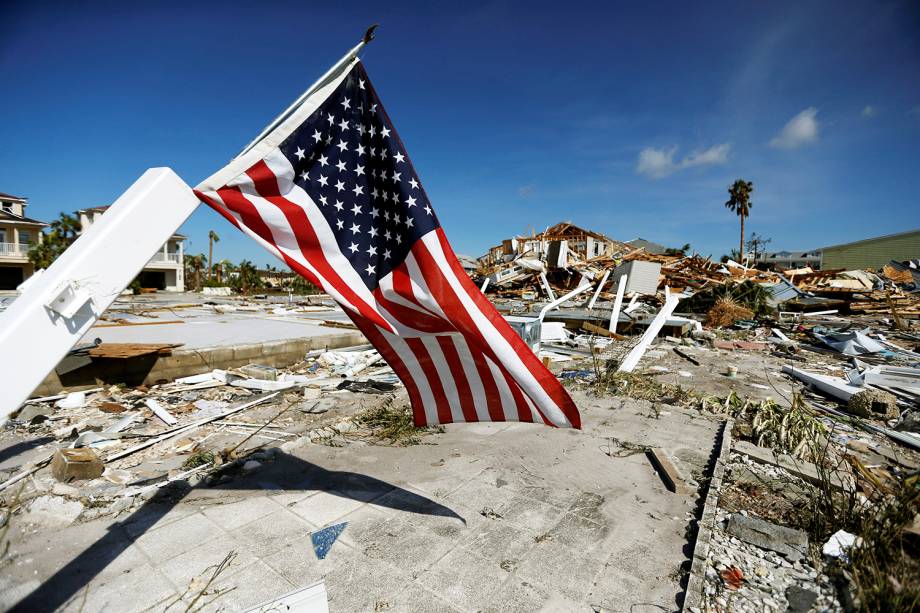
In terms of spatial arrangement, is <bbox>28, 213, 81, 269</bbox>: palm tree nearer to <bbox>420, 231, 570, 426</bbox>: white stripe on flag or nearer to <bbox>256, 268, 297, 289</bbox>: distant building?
<bbox>256, 268, 297, 289</bbox>: distant building

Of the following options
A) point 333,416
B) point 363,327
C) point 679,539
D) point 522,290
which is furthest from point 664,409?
point 522,290

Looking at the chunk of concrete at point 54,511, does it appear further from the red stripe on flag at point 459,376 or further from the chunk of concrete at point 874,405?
the chunk of concrete at point 874,405

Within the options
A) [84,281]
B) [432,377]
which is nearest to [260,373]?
[432,377]

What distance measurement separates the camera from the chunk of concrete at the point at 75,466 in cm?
429

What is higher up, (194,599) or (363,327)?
(363,327)

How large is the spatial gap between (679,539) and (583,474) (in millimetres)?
1276

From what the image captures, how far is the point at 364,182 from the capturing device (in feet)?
8.90

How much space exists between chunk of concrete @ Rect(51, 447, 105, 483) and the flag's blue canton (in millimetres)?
3947

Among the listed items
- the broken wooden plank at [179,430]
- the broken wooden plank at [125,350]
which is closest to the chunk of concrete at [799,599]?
the broken wooden plank at [179,430]

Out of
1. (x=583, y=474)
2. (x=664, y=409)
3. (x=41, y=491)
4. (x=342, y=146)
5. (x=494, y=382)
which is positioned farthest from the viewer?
(x=664, y=409)

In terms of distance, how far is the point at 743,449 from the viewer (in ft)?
17.7

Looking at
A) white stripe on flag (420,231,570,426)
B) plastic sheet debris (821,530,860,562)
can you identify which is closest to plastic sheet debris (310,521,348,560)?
white stripe on flag (420,231,570,426)

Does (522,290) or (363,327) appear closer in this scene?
(363,327)

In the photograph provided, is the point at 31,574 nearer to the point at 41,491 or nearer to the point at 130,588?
the point at 130,588
